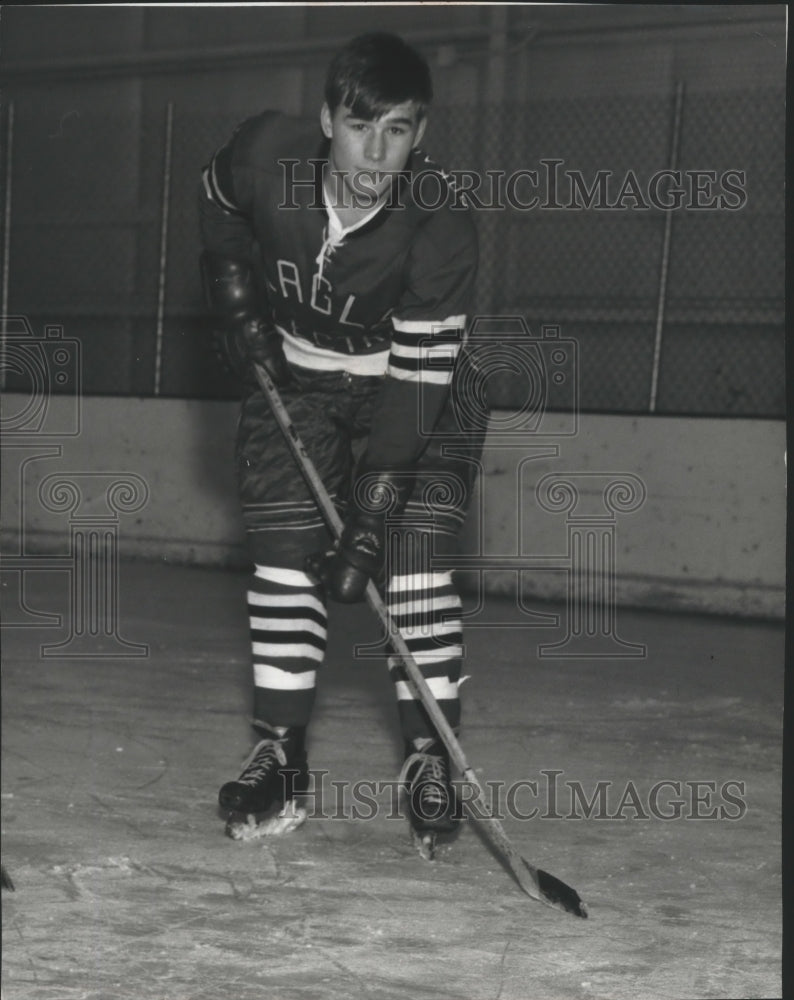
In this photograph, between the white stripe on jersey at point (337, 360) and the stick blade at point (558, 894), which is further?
the white stripe on jersey at point (337, 360)

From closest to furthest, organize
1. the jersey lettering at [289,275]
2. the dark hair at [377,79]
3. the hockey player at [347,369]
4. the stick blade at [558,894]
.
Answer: the stick blade at [558,894] → the dark hair at [377,79] → the hockey player at [347,369] → the jersey lettering at [289,275]

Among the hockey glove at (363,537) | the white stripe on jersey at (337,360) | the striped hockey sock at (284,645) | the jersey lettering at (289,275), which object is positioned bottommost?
the striped hockey sock at (284,645)

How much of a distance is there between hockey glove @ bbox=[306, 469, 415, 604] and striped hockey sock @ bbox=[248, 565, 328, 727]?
172 millimetres

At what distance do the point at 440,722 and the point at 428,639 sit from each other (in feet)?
0.66

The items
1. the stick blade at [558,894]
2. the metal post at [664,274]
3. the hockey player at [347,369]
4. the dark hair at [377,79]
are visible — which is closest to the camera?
the stick blade at [558,894]

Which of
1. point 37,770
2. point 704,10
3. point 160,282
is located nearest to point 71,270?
point 160,282

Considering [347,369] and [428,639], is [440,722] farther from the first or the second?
[347,369]

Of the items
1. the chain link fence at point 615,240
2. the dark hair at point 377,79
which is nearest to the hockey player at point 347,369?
the dark hair at point 377,79

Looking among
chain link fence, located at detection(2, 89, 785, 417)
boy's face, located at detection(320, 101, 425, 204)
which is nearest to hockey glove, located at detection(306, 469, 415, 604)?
boy's face, located at detection(320, 101, 425, 204)

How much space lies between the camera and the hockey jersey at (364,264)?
9.11 ft

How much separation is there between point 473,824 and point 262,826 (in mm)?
438

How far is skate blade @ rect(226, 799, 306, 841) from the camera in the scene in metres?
2.78

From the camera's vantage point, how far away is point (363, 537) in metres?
2.80

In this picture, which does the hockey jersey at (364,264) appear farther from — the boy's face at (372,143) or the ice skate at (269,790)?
the ice skate at (269,790)
